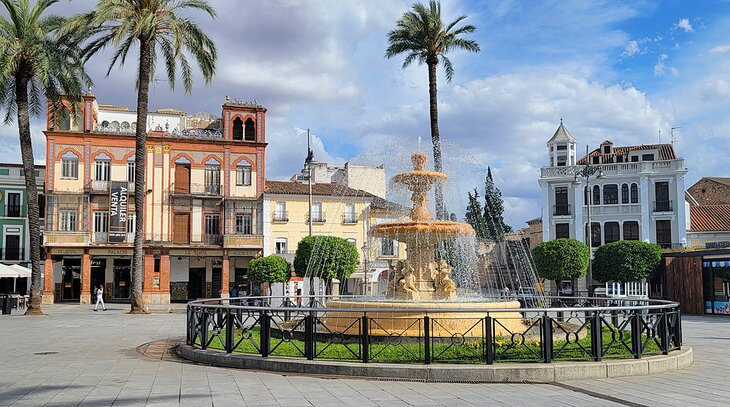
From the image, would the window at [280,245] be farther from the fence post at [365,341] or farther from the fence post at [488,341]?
the fence post at [488,341]

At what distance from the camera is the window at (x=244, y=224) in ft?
169

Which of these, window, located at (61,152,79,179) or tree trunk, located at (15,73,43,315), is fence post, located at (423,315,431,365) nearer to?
tree trunk, located at (15,73,43,315)

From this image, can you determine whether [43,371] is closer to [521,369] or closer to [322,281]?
[521,369]

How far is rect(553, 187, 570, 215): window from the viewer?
178ft

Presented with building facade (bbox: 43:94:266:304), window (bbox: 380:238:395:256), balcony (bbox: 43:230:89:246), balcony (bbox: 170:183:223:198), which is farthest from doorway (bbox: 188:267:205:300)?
window (bbox: 380:238:395:256)

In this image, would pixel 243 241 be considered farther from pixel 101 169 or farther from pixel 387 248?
pixel 387 248

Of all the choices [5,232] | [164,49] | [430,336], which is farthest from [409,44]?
[5,232]

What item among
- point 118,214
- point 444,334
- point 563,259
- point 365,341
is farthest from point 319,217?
point 365,341

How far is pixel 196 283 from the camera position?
5209cm

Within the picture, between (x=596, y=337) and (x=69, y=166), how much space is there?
1737 inches

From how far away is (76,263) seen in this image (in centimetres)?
5094

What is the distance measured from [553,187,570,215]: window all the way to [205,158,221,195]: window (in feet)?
85.6

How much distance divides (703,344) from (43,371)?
15.3m

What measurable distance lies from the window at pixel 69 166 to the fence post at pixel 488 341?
42995 mm
